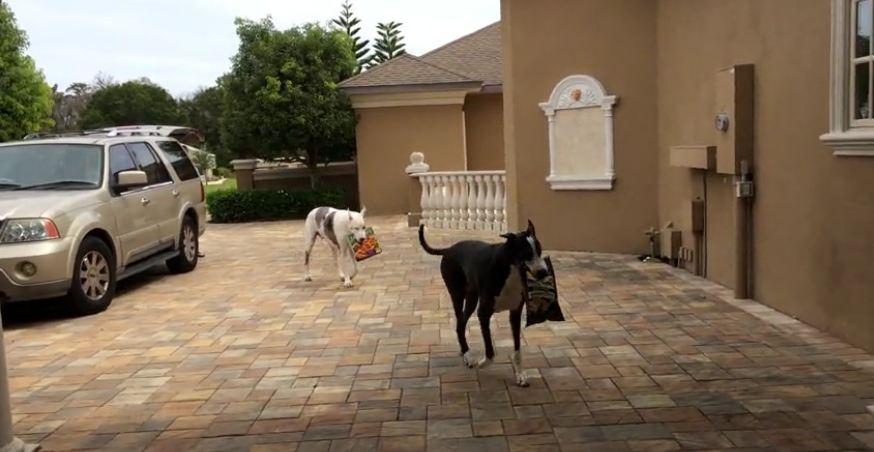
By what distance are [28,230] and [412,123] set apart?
1056 cm

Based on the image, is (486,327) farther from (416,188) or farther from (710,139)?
(416,188)

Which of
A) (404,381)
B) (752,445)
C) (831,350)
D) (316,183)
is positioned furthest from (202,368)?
(316,183)

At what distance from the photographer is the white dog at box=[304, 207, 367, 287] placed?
814cm

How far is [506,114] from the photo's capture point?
10.5 meters

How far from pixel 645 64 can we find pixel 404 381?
19.8 ft

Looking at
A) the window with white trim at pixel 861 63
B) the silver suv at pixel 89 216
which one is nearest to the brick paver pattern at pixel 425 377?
the silver suv at pixel 89 216

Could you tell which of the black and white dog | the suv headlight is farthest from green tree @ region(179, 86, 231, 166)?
the black and white dog

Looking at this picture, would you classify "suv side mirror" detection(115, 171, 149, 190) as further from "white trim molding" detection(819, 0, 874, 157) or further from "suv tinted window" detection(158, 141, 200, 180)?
"white trim molding" detection(819, 0, 874, 157)

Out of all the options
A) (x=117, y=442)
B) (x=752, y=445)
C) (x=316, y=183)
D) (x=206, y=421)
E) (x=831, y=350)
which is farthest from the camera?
(x=316, y=183)

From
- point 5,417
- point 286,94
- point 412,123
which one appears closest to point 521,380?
point 5,417

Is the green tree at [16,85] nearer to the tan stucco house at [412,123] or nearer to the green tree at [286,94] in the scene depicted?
the green tree at [286,94]

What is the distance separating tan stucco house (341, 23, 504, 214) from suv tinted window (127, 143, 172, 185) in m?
7.41

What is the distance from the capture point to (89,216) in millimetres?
7312

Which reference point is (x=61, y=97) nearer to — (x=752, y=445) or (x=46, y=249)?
(x=46, y=249)
